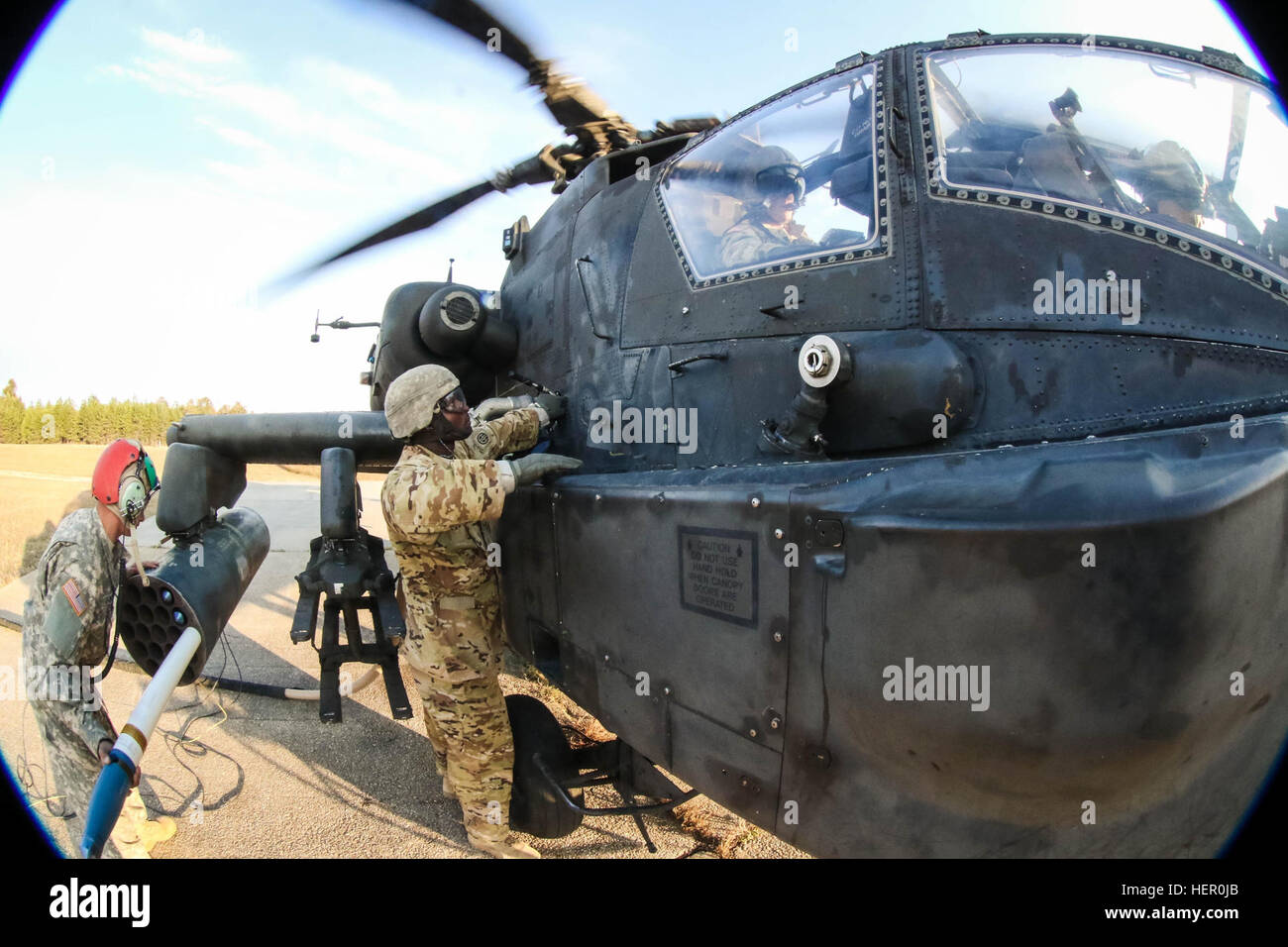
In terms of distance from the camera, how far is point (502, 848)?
326cm

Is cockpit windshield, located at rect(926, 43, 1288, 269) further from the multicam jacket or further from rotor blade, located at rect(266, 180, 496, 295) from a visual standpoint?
rotor blade, located at rect(266, 180, 496, 295)

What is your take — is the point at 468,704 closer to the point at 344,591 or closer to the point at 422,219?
the point at 344,591

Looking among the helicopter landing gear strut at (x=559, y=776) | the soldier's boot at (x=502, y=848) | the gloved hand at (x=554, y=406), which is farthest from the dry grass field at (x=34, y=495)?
the soldier's boot at (x=502, y=848)

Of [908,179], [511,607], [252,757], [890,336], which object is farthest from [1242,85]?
[252,757]

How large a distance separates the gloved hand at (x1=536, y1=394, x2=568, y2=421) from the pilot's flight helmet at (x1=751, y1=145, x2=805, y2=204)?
1.35m

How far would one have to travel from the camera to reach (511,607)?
3.34 m

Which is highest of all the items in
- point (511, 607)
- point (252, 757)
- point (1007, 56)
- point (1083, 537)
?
point (1007, 56)

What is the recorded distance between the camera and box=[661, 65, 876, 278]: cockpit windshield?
2.34m

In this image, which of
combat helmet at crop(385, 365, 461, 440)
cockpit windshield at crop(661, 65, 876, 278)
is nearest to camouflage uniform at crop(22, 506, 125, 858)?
combat helmet at crop(385, 365, 461, 440)

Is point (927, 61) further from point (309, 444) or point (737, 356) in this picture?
point (309, 444)

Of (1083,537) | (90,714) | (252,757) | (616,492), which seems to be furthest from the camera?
(252,757)

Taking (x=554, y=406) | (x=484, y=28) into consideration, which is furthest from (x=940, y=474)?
(x=484, y=28)

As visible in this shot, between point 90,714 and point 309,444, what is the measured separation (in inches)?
76.4

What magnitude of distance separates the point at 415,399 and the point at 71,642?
5.77 ft
